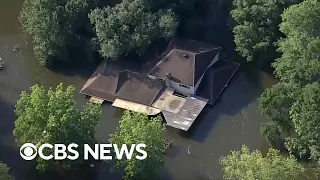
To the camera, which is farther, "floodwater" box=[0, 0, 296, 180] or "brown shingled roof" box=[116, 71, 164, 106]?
"brown shingled roof" box=[116, 71, 164, 106]

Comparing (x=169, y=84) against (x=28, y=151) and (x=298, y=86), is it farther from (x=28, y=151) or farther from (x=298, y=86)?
(x=28, y=151)

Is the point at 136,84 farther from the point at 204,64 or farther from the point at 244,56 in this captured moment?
the point at 244,56

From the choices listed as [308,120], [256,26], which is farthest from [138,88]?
[308,120]

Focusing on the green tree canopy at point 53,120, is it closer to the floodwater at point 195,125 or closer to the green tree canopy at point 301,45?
the floodwater at point 195,125

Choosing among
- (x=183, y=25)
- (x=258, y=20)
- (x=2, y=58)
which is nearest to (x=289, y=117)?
(x=258, y=20)

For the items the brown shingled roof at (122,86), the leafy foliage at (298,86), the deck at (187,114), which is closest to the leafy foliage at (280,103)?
the leafy foliage at (298,86)

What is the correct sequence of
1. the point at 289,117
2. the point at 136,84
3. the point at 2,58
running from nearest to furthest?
the point at 289,117, the point at 136,84, the point at 2,58

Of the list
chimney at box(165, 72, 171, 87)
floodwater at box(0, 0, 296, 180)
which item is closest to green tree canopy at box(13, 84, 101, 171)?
floodwater at box(0, 0, 296, 180)

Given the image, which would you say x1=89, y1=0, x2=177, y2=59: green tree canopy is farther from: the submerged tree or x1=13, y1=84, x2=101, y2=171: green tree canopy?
the submerged tree
